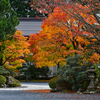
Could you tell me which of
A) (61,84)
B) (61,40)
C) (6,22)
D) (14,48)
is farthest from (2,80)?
(61,40)

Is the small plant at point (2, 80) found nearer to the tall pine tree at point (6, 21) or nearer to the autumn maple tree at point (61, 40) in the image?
the tall pine tree at point (6, 21)

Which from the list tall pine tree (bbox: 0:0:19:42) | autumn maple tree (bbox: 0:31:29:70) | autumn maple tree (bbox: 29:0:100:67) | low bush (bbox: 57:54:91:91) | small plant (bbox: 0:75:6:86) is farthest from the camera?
autumn maple tree (bbox: 0:31:29:70)

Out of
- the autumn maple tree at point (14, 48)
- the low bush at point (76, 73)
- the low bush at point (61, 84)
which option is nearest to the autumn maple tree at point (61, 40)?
the low bush at point (76, 73)

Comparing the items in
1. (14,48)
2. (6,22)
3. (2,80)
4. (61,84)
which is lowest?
(61,84)

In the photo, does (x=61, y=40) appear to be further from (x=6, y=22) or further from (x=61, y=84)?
(x=61, y=84)

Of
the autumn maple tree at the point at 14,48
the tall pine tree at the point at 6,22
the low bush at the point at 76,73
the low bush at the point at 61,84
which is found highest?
the tall pine tree at the point at 6,22

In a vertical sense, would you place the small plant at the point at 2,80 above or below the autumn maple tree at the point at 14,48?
below

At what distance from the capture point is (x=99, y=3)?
10.8 metres

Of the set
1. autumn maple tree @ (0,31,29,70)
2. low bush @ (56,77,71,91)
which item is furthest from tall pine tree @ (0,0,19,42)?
low bush @ (56,77,71,91)

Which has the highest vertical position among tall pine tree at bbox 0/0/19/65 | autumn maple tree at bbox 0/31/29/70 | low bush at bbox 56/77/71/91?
tall pine tree at bbox 0/0/19/65

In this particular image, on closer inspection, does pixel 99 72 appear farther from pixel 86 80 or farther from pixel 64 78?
pixel 64 78

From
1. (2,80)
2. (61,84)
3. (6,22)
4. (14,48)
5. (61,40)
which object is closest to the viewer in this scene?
(61,84)

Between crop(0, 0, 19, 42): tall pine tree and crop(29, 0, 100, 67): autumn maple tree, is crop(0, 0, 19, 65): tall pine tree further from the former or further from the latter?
crop(29, 0, 100, 67): autumn maple tree

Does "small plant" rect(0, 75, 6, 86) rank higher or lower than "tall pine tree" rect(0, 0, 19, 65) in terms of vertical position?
lower
